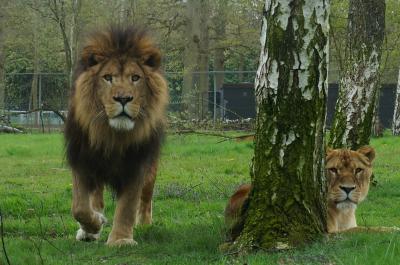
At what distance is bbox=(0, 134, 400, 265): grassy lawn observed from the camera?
5145 mm

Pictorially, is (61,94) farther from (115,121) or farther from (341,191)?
(341,191)

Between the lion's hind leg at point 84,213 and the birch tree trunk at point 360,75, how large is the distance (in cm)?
466

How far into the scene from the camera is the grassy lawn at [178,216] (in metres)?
5.14

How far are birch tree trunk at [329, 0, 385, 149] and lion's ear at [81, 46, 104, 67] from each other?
4.89 m

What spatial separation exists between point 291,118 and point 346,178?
1.16 m

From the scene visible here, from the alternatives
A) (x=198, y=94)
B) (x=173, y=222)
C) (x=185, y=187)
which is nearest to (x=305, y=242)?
(x=173, y=222)

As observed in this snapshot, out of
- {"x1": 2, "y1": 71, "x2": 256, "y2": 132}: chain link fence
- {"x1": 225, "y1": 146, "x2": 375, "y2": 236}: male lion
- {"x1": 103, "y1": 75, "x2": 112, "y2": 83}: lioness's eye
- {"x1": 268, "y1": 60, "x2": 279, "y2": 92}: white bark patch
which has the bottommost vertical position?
{"x1": 2, "y1": 71, "x2": 256, "y2": 132}: chain link fence

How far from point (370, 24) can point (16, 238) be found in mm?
6323

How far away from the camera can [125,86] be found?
20.5 feet

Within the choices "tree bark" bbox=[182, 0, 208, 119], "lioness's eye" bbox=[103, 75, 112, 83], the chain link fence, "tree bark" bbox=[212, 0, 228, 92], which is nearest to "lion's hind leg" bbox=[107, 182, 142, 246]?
"lioness's eye" bbox=[103, 75, 112, 83]

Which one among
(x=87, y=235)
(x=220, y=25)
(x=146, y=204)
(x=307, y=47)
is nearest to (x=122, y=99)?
(x=87, y=235)

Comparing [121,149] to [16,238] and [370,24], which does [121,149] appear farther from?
[370,24]

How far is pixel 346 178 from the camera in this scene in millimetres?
6309

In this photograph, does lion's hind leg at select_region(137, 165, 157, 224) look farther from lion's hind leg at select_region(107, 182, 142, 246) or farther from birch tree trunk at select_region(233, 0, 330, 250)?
birch tree trunk at select_region(233, 0, 330, 250)
